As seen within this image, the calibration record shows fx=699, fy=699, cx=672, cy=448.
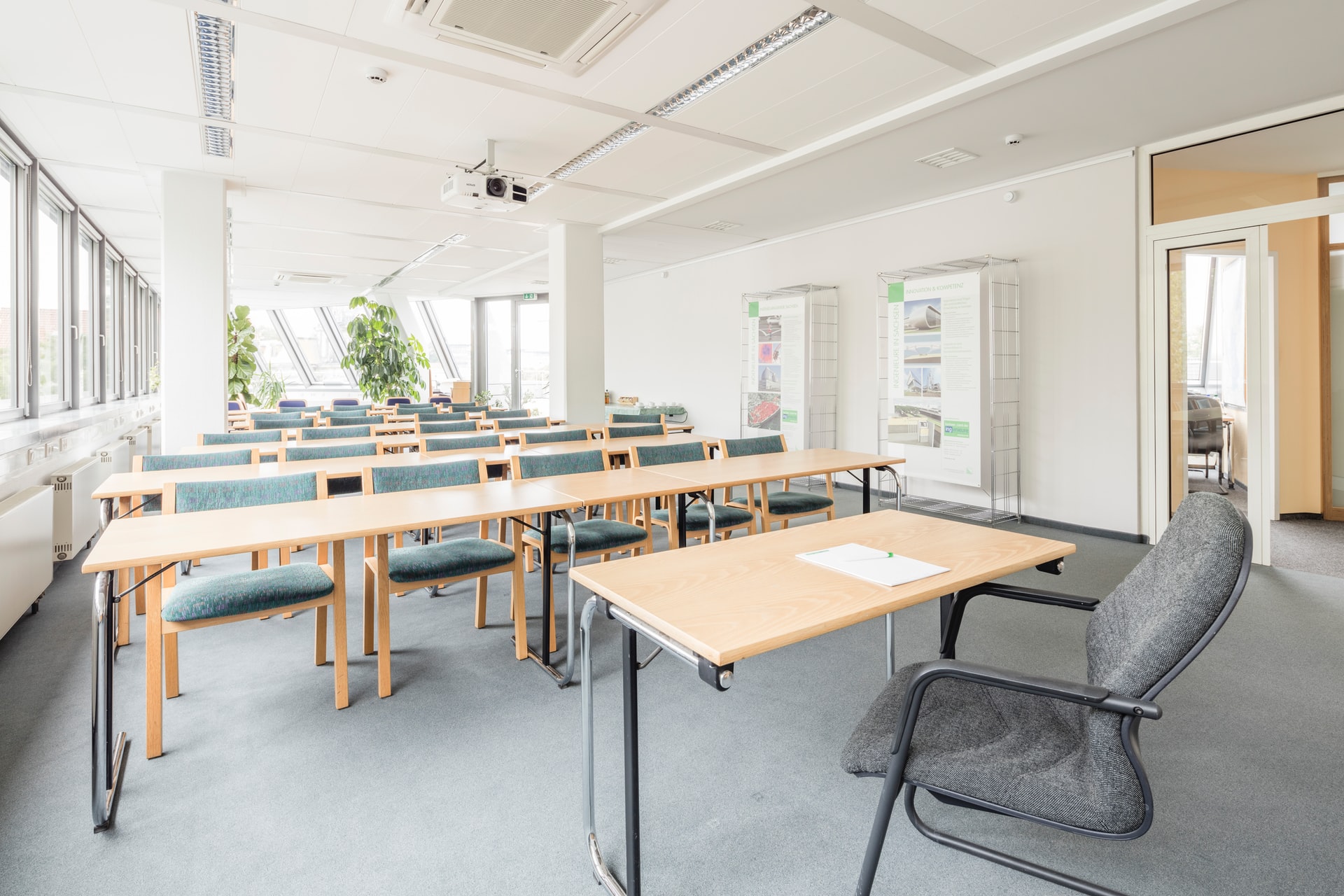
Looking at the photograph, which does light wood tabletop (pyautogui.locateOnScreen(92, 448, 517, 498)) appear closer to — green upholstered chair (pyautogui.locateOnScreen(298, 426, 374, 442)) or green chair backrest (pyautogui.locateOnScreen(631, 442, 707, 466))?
green chair backrest (pyautogui.locateOnScreen(631, 442, 707, 466))

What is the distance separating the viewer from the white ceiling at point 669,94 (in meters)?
3.39

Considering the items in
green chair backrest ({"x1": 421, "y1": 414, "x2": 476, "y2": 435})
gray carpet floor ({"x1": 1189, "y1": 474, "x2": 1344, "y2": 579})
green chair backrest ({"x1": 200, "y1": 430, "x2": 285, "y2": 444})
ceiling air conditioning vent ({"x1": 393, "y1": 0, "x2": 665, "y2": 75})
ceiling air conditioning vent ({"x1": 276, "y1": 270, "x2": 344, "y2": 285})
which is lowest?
gray carpet floor ({"x1": 1189, "y1": 474, "x2": 1344, "y2": 579})

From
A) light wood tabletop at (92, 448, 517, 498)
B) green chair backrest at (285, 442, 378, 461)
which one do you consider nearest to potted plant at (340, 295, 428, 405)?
green chair backrest at (285, 442, 378, 461)

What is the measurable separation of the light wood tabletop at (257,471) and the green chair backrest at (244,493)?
6 cm

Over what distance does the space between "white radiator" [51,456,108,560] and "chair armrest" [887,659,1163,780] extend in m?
4.71

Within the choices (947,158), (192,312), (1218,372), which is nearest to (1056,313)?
(1218,372)

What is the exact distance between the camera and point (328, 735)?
95.4 inches

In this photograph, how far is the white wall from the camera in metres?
5.25

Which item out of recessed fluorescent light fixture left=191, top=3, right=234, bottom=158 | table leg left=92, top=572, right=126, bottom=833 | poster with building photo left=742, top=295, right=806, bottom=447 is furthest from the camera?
poster with building photo left=742, top=295, right=806, bottom=447

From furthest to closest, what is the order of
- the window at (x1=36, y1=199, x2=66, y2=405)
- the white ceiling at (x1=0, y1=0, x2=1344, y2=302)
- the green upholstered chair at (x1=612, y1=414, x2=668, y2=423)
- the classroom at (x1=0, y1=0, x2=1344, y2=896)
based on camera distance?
the green upholstered chair at (x1=612, y1=414, x2=668, y2=423) < the window at (x1=36, y1=199, x2=66, y2=405) < the white ceiling at (x1=0, y1=0, x2=1344, y2=302) < the classroom at (x1=0, y1=0, x2=1344, y2=896)

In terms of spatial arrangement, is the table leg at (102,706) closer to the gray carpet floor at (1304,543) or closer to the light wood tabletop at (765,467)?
the light wood tabletop at (765,467)

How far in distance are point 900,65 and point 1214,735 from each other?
350 cm

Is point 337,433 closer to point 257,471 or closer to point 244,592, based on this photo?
point 257,471

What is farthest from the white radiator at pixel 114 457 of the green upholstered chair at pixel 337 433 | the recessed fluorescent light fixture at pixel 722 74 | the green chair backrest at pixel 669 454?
the recessed fluorescent light fixture at pixel 722 74
